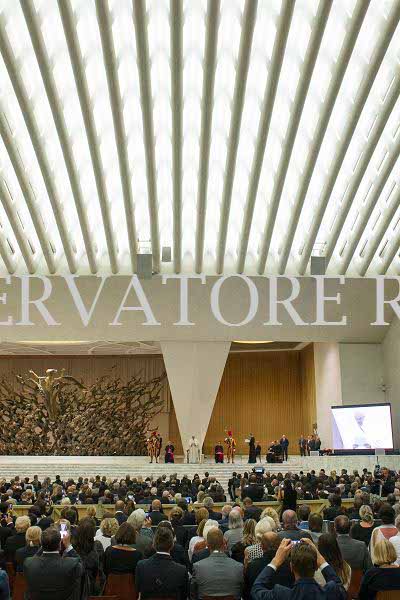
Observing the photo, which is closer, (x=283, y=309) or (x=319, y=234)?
(x=319, y=234)

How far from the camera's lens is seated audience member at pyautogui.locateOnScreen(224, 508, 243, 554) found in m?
6.88

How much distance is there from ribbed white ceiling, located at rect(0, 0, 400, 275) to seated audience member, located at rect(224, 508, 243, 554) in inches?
350

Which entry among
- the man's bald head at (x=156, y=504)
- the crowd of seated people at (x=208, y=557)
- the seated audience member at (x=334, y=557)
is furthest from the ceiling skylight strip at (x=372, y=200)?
the seated audience member at (x=334, y=557)

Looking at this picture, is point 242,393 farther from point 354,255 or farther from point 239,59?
point 239,59

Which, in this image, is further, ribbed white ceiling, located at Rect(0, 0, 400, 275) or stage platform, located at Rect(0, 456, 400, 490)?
stage platform, located at Rect(0, 456, 400, 490)

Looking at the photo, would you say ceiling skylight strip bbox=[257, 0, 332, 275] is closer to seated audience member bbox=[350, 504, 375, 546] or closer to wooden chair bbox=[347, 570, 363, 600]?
seated audience member bbox=[350, 504, 375, 546]

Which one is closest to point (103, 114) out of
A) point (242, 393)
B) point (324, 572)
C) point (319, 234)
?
point (319, 234)

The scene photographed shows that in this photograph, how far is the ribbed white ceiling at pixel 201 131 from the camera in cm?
1380

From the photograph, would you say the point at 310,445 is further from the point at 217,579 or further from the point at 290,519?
the point at 217,579

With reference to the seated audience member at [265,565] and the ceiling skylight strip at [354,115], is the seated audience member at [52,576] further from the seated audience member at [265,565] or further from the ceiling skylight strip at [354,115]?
the ceiling skylight strip at [354,115]

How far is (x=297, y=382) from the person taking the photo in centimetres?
3284

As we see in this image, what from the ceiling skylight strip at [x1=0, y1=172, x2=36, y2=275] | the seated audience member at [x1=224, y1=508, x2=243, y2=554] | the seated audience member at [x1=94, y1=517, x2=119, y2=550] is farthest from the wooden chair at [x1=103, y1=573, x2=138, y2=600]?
the ceiling skylight strip at [x1=0, y1=172, x2=36, y2=275]

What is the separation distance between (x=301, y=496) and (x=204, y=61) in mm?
8285

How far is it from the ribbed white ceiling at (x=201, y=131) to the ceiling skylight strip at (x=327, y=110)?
4cm
